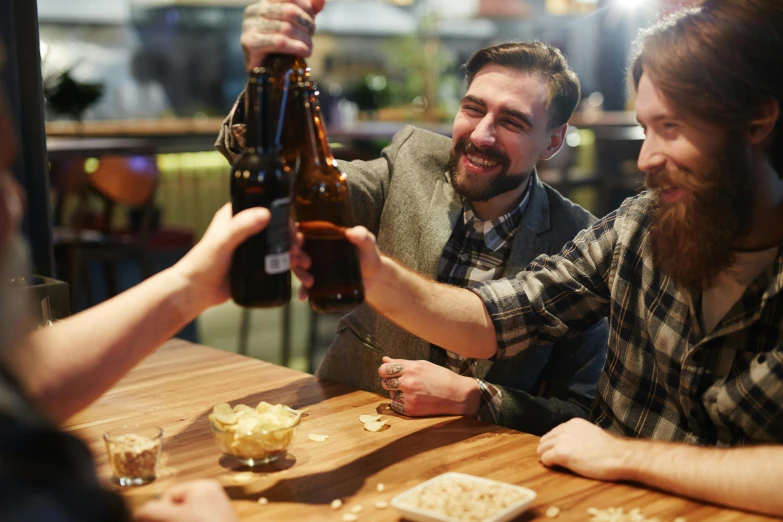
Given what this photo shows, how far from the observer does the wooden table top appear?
1.13m

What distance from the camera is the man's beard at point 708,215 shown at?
1.31m

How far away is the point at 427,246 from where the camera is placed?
1962mm

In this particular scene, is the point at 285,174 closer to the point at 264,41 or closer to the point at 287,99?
the point at 287,99

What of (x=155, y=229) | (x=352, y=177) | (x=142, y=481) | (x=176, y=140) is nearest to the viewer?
(x=142, y=481)

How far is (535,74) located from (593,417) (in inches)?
35.4

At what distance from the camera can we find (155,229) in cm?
445

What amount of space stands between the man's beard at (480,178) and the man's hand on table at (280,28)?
0.77 m

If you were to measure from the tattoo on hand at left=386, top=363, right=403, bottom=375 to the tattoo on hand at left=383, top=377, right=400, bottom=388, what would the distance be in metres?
0.02

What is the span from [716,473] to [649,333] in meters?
0.38

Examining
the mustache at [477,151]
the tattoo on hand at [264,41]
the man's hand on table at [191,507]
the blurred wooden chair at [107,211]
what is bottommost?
the blurred wooden chair at [107,211]

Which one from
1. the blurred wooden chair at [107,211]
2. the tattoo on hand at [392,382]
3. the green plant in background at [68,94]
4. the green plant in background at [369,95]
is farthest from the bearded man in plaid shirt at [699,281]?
the green plant in background at [369,95]

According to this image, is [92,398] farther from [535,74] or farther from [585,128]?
[585,128]

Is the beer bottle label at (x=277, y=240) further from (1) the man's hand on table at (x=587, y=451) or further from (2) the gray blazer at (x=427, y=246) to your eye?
(2) the gray blazer at (x=427, y=246)

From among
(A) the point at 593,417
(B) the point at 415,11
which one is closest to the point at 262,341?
(A) the point at 593,417
